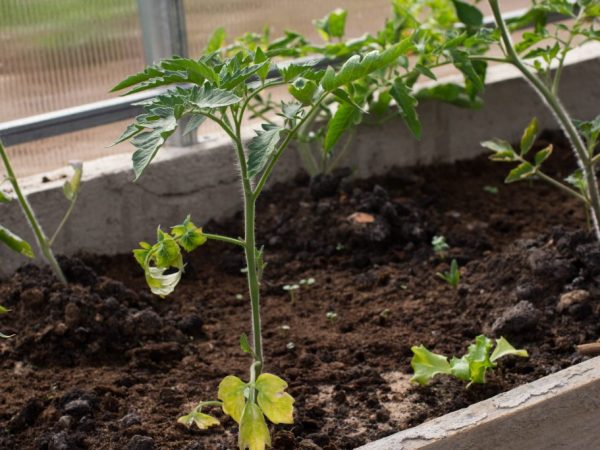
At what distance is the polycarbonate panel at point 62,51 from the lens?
9.39 feet

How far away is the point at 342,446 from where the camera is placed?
202cm

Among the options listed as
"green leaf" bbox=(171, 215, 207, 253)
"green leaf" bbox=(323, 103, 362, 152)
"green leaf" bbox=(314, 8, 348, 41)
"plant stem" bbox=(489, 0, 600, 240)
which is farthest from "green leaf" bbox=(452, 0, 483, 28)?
"green leaf" bbox=(171, 215, 207, 253)

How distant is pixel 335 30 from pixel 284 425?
4.80 ft

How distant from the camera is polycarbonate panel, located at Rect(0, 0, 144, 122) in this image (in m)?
2.86

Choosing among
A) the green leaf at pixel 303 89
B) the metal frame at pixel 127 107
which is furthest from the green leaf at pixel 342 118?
the metal frame at pixel 127 107

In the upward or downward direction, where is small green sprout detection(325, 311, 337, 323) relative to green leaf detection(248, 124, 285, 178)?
downward

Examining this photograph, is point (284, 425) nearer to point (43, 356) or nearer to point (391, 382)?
point (391, 382)

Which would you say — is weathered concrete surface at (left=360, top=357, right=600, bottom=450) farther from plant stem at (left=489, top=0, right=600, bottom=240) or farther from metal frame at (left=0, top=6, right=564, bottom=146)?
metal frame at (left=0, top=6, right=564, bottom=146)

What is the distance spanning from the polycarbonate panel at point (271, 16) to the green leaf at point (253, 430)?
1.69 meters

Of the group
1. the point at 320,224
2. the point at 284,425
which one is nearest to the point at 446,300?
the point at 320,224

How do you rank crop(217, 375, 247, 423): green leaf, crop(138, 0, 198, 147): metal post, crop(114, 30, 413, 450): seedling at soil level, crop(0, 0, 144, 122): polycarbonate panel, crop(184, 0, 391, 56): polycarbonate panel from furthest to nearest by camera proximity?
crop(184, 0, 391, 56): polycarbonate panel, crop(138, 0, 198, 147): metal post, crop(0, 0, 144, 122): polycarbonate panel, crop(217, 375, 247, 423): green leaf, crop(114, 30, 413, 450): seedling at soil level

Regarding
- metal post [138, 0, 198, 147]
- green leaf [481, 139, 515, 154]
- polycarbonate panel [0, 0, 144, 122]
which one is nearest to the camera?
green leaf [481, 139, 515, 154]

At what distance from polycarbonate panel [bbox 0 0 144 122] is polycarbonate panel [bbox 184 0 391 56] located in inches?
8.0

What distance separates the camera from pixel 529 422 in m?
1.95
